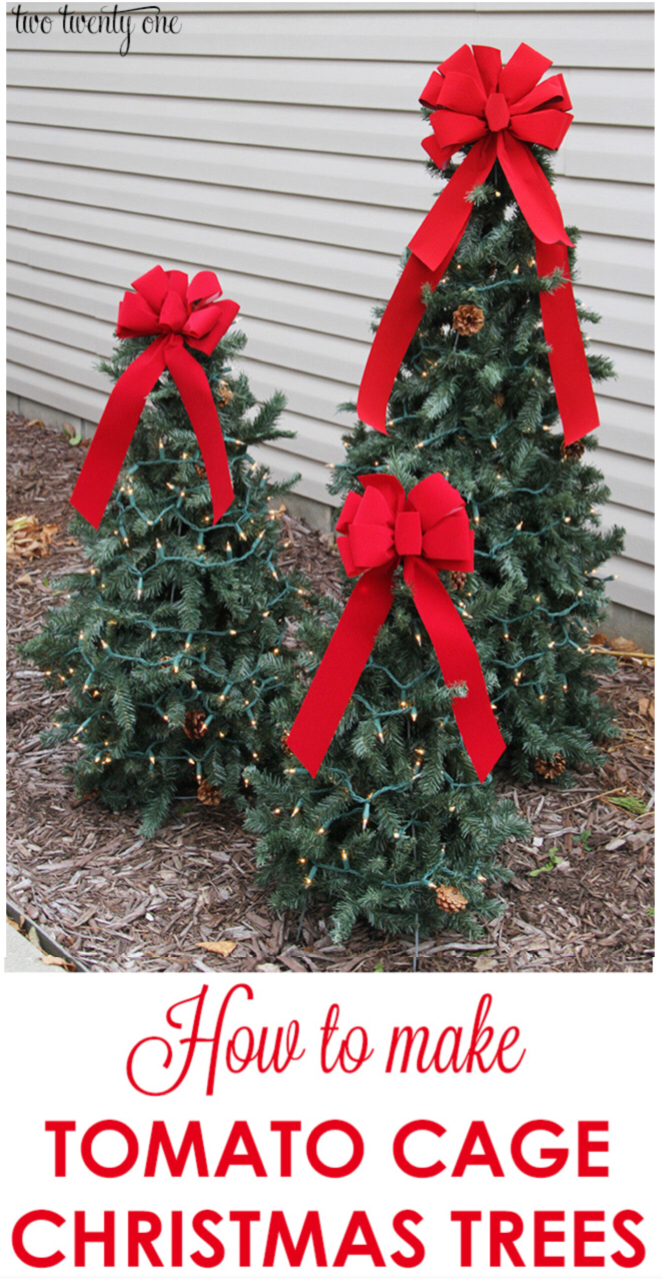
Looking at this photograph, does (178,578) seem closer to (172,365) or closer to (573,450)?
(172,365)

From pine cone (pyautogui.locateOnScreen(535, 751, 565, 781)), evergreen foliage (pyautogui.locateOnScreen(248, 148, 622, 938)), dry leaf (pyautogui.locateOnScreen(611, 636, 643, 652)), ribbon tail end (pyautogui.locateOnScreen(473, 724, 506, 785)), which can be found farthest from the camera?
dry leaf (pyautogui.locateOnScreen(611, 636, 643, 652))

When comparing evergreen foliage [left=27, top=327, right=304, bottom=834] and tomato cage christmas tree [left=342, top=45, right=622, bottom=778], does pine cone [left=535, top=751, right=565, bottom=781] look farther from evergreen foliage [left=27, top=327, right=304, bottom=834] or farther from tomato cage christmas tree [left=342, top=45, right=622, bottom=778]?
evergreen foliage [left=27, top=327, right=304, bottom=834]

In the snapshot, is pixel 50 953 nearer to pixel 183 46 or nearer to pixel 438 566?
pixel 438 566

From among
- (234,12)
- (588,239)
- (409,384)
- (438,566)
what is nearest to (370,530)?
(438,566)

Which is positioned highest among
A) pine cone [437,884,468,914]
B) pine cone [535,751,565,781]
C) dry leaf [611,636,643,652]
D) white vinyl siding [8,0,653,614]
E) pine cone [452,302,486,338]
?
white vinyl siding [8,0,653,614]

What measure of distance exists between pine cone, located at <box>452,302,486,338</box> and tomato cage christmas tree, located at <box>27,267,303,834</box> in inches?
22.0

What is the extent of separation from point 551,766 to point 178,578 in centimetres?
133

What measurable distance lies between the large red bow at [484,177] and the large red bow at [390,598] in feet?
1.96

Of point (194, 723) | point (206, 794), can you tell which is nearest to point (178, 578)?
point (194, 723)

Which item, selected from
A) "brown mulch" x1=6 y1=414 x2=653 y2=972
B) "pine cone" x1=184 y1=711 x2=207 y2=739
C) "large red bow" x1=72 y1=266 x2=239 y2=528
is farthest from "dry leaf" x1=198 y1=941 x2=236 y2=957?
"large red bow" x1=72 y1=266 x2=239 y2=528

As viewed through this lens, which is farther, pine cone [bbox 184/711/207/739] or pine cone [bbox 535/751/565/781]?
pine cone [bbox 535/751/565/781]

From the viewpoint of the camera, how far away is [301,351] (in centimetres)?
500

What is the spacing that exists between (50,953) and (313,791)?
872 millimetres

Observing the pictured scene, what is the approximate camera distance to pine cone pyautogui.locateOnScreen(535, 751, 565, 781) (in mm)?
3223
